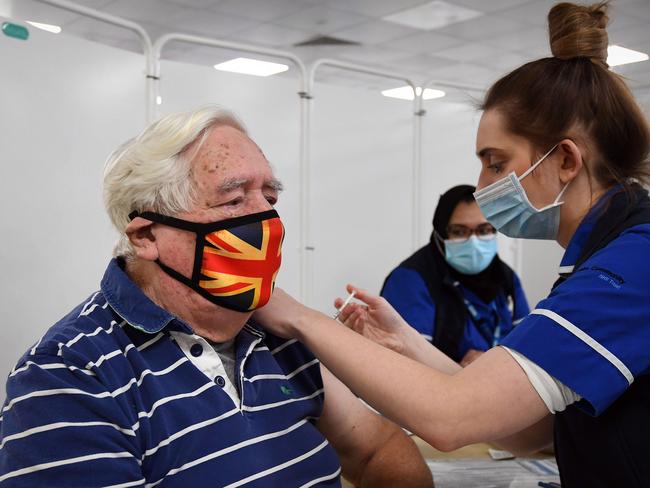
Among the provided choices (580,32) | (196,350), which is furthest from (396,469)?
(580,32)

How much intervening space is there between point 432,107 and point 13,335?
2.52 metres

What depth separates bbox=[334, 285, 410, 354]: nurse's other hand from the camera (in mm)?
1695

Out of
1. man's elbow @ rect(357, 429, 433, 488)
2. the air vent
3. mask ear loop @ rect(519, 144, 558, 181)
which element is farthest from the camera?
the air vent

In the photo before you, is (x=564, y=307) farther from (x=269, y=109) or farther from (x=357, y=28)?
(x=357, y=28)

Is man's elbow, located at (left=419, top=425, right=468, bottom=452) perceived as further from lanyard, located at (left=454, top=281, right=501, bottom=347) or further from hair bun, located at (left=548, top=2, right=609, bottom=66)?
lanyard, located at (left=454, top=281, right=501, bottom=347)

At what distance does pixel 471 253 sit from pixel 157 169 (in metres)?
1.96

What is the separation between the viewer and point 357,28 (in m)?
7.30

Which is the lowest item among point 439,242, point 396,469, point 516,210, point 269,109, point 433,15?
point 396,469

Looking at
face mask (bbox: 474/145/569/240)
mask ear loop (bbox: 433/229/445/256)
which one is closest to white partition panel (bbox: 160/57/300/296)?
mask ear loop (bbox: 433/229/445/256)

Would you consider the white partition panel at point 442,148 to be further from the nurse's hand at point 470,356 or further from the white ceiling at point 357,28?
the white ceiling at point 357,28

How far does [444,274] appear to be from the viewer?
308 cm

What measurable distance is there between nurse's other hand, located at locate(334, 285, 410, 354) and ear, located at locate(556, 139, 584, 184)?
0.55 meters

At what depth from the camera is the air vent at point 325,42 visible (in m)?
7.79

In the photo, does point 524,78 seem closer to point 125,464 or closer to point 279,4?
point 125,464
